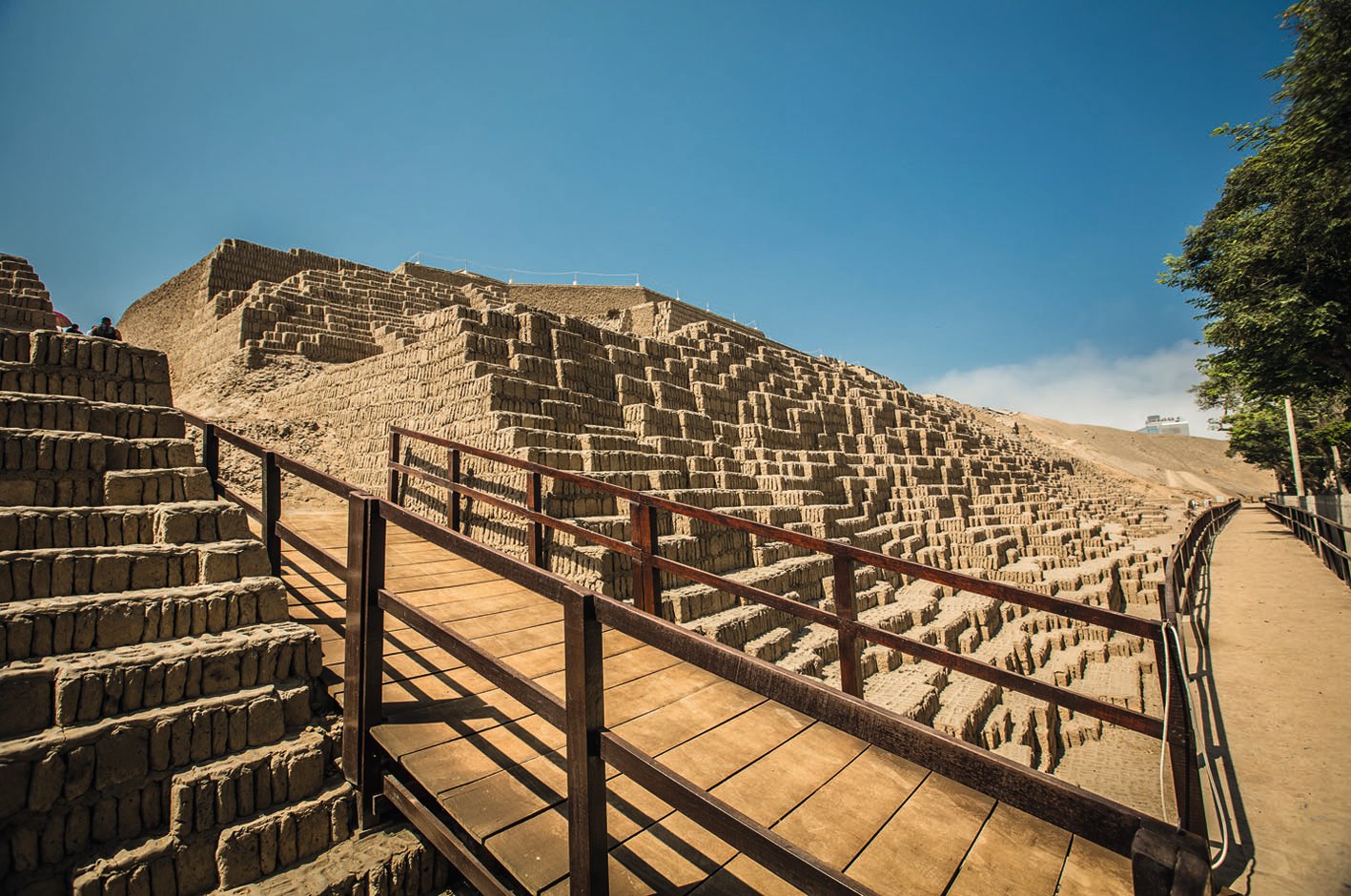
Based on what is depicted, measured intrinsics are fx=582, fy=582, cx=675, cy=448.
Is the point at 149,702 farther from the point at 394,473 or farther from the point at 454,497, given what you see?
the point at 394,473

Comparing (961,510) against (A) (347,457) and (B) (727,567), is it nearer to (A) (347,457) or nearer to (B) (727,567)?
(B) (727,567)

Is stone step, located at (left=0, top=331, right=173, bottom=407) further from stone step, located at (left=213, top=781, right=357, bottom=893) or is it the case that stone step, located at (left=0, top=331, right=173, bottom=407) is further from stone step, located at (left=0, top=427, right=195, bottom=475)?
stone step, located at (left=213, top=781, right=357, bottom=893)

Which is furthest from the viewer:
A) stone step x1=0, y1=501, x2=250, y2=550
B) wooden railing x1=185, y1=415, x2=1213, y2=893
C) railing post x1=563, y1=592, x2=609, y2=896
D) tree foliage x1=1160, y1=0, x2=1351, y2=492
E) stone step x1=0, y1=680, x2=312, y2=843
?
tree foliage x1=1160, y1=0, x2=1351, y2=492

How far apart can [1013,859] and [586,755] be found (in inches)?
55.9

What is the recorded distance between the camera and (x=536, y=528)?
16.6 feet

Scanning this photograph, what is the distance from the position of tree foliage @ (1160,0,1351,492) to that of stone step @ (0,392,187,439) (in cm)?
1596

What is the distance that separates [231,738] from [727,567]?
5.51 metres

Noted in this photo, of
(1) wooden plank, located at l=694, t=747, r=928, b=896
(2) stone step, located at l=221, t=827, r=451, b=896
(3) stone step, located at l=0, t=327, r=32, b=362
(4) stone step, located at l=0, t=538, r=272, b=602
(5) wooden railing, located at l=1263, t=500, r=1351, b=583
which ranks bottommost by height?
(5) wooden railing, located at l=1263, t=500, r=1351, b=583

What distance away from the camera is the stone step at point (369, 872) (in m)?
2.05

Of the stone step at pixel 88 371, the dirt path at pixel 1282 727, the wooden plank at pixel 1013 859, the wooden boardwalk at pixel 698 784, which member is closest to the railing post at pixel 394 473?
the stone step at pixel 88 371

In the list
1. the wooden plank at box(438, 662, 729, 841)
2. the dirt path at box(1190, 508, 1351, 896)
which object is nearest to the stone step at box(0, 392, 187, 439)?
the wooden plank at box(438, 662, 729, 841)

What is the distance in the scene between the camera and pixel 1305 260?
1086 centimetres

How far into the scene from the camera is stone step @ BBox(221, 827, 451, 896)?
6.74 feet

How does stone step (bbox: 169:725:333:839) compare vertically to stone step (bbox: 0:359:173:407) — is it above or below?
below
